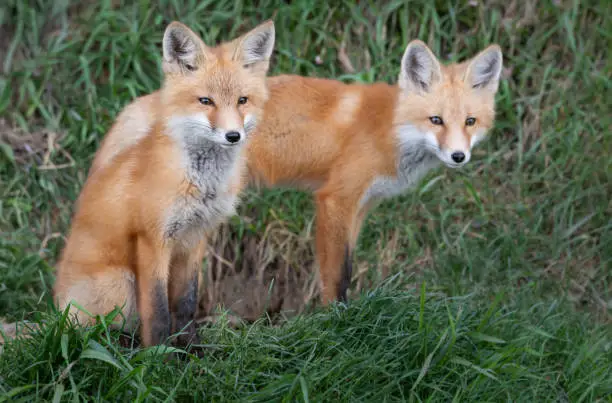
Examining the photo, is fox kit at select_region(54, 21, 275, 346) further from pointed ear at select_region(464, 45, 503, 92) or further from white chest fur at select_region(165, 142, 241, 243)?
pointed ear at select_region(464, 45, 503, 92)

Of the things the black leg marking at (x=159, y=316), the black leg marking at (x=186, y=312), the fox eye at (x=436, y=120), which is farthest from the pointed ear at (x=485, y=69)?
the black leg marking at (x=159, y=316)

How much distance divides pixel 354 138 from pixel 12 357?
7.17 feet

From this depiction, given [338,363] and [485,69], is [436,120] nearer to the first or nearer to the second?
[485,69]

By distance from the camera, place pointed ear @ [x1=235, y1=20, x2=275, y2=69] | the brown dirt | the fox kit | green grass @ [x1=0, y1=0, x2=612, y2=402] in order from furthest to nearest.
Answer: the brown dirt
green grass @ [x1=0, y1=0, x2=612, y2=402]
pointed ear @ [x1=235, y1=20, x2=275, y2=69]
the fox kit

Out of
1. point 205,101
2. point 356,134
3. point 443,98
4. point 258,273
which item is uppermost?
point 205,101

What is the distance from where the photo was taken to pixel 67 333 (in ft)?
9.38

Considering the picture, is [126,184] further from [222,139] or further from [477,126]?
[477,126]

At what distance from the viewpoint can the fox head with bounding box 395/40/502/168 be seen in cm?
402

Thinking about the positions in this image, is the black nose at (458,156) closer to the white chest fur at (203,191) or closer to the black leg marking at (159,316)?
the white chest fur at (203,191)

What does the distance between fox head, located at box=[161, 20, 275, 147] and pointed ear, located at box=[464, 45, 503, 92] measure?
4.29ft

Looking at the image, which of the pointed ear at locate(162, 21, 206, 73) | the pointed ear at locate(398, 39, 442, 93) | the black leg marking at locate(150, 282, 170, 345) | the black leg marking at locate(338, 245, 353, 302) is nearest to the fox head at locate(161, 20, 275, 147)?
the pointed ear at locate(162, 21, 206, 73)

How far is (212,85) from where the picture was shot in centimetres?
318

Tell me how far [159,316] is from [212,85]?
0.98 metres

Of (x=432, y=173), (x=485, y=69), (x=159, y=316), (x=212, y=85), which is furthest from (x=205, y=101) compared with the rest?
(x=432, y=173)
